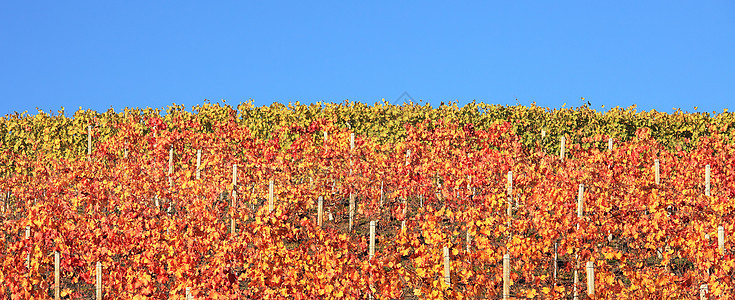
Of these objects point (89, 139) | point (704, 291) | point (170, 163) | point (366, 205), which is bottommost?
point (704, 291)

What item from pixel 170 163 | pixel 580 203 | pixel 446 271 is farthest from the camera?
pixel 170 163

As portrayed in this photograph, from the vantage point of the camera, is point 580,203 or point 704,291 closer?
point 704,291

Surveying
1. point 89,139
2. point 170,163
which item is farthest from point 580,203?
point 89,139

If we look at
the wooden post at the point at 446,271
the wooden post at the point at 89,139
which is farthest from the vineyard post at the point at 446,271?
the wooden post at the point at 89,139

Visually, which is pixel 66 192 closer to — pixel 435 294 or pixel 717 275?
pixel 435 294

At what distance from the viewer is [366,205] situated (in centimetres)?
1702

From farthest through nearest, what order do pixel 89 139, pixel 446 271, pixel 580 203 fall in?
pixel 89 139 → pixel 580 203 → pixel 446 271

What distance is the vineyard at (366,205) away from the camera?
11.3m

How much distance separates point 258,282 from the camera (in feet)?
36.6

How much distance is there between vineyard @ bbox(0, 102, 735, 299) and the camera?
11.3 meters

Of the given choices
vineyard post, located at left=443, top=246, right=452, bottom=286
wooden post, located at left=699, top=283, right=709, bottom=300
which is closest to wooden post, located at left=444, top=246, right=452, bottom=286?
vineyard post, located at left=443, top=246, right=452, bottom=286

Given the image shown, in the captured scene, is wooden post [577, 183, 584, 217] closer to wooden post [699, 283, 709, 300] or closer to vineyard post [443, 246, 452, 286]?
wooden post [699, 283, 709, 300]

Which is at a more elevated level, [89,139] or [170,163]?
[89,139]

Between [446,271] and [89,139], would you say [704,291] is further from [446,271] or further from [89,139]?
[89,139]
